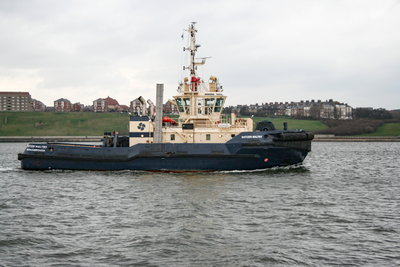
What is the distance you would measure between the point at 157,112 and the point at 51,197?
9016mm

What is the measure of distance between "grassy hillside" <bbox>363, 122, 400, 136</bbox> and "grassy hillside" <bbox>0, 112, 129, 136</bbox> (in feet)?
197

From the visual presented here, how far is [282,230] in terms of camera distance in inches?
492

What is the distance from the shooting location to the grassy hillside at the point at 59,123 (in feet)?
315

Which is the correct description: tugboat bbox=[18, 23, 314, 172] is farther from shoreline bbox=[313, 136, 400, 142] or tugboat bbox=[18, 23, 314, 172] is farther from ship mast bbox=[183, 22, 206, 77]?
shoreline bbox=[313, 136, 400, 142]

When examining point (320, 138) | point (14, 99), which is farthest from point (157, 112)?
point (14, 99)

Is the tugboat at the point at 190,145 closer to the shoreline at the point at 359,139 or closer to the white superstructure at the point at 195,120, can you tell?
the white superstructure at the point at 195,120

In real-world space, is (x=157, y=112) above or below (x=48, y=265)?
above

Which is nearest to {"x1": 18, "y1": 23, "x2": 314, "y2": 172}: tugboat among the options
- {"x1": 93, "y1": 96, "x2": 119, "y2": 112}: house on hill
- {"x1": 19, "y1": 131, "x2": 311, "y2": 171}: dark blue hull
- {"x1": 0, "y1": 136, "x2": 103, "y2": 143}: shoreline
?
{"x1": 19, "y1": 131, "x2": 311, "y2": 171}: dark blue hull

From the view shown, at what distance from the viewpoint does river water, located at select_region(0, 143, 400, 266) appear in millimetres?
10242

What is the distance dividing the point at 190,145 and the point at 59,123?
86.9 m

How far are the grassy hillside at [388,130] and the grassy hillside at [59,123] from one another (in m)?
59.9

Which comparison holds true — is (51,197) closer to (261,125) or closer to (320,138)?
(261,125)

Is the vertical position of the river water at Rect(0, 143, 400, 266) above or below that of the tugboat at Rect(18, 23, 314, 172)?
below

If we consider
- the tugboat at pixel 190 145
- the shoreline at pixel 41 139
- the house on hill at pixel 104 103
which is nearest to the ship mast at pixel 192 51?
the tugboat at pixel 190 145
